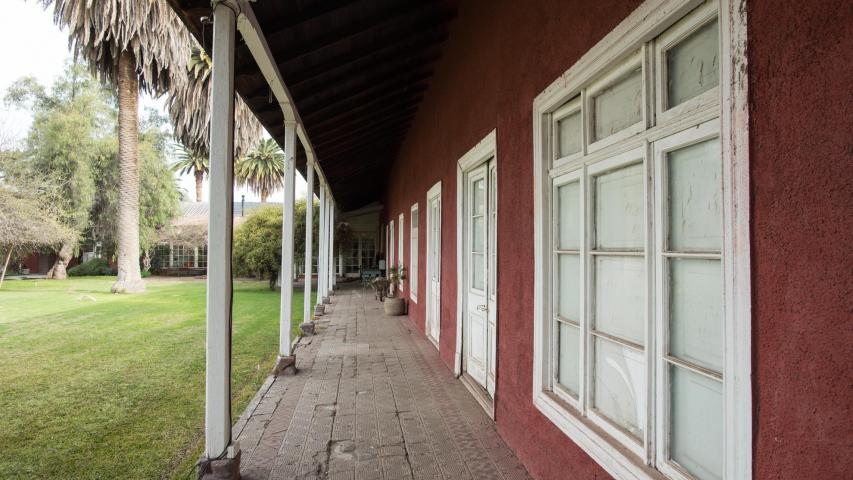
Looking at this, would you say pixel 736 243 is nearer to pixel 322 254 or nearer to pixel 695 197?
pixel 695 197

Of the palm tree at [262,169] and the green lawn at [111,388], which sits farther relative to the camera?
the palm tree at [262,169]

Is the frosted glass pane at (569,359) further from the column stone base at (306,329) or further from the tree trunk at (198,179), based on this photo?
the tree trunk at (198,179)

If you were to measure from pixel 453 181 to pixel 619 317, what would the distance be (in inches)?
124

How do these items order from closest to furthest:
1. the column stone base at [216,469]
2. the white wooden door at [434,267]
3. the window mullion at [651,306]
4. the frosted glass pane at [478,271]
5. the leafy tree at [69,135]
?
the window mullion at [651,306] → the column stone base at [216,469] → the frosted glass pane at [478,271] → the white wooden door at [434,267] → the leafy tree at [69,135]

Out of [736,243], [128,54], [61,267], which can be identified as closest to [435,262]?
[736,243]

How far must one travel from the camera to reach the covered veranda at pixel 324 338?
8.38 ft

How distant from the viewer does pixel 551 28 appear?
2432 mm

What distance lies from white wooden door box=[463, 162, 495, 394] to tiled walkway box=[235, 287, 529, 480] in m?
0.31

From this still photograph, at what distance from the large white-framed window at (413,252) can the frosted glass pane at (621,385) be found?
568 centimetres

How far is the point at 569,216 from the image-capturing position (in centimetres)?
241

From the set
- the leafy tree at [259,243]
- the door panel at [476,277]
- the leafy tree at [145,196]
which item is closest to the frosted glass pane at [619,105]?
the door panel at [476,277]

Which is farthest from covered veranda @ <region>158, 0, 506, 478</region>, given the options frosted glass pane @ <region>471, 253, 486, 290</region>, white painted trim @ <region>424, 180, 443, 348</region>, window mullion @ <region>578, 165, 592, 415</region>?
frosted glass pane @ <region>471, 253, 486, 290</region>

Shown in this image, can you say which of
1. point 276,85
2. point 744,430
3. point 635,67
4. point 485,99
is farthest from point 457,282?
point 744,430

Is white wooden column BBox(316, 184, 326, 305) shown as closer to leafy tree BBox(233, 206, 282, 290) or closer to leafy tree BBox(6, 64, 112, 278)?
leafy tree BBox(233, 206, 282, 290)
